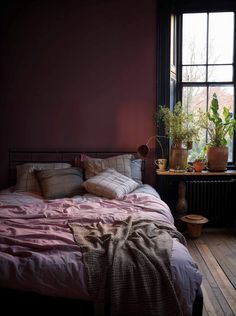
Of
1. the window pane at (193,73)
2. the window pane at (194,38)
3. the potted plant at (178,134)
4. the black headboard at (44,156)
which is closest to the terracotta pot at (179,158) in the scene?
the potted plant at (178,134)

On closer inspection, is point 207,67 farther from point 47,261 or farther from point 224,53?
point 47,261

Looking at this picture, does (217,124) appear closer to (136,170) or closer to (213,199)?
(213,199)

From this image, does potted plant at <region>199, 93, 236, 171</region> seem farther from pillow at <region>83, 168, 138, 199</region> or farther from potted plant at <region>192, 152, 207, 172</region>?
pillow at <region>83, 168, 138, 199</region>

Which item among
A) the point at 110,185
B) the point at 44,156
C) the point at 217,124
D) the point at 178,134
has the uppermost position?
the point at 217,124

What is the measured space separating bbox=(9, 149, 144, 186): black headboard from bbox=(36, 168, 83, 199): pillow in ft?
1.62

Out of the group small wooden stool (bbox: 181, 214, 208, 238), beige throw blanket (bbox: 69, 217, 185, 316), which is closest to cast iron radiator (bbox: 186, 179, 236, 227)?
small wooden stool (bbox: 181, 214, 208, 238)

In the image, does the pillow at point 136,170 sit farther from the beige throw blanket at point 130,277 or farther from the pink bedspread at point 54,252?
the beige throw blanket at point 130,277

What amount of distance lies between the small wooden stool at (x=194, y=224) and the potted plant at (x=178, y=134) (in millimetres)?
553

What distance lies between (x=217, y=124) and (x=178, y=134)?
480 millimetres

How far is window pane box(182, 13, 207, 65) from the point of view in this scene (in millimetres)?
3965

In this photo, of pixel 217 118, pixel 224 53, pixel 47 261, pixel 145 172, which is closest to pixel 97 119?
pixel 145 172

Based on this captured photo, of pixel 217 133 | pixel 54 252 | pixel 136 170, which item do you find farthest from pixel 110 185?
pixel 217 133

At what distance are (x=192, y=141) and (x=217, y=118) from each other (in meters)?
0.39

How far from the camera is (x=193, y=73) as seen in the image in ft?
13.1
